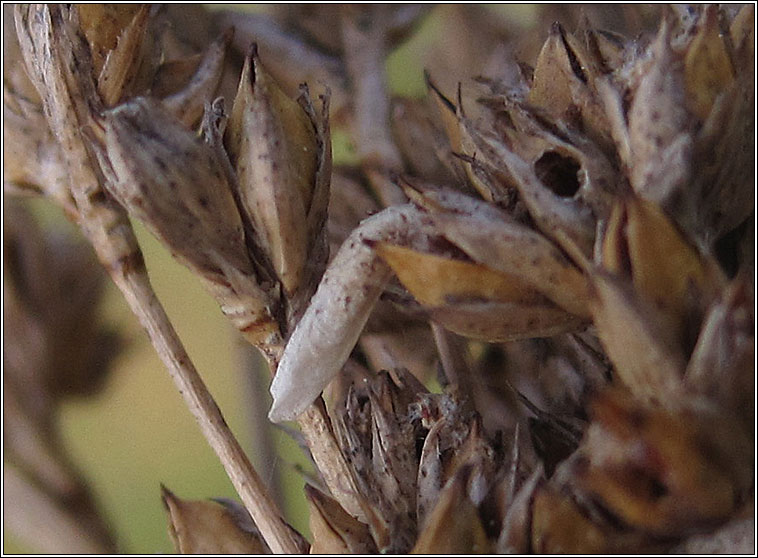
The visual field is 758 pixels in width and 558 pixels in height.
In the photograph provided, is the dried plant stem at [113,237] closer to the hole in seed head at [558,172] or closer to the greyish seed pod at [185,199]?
the greyish seed pod at [185,199]

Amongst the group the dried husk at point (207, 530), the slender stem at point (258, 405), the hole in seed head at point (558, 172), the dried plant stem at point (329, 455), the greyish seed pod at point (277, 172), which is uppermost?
the greyish seed pod at point (277, 172)

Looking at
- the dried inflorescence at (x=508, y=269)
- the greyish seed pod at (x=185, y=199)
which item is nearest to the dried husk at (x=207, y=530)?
the dried inflorescence at (x=508, y=269)

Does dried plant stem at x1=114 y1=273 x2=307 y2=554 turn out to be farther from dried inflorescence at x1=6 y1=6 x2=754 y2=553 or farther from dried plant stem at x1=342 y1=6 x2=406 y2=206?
dried plant stem at x1=342 y1=6 x2=406 y2=206

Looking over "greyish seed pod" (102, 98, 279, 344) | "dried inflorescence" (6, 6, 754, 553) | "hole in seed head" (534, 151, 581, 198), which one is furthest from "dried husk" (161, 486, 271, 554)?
"hole in seed head" (534, 151, 581, 198)

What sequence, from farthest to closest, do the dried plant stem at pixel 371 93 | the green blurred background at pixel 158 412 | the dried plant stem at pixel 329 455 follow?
1. the green blurred background at pixel 158 412
2. the dried plant stem at pixel 371 93
3. the dried plant stem at pixel 329 455

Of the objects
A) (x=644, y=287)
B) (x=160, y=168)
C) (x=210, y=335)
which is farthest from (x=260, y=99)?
(x=210, y=335)

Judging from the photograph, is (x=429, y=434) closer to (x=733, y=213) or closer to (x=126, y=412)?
(x=733, y=213)

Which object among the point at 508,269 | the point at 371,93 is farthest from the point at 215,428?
the point at 371,93

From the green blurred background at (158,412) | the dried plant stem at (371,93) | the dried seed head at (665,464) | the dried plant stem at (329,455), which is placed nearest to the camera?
the dried seed head at (665,464)
